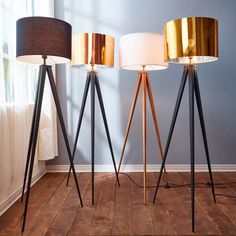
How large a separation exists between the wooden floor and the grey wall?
571 millimetres

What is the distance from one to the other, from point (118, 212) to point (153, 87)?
1.55 m

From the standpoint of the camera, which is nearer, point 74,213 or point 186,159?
point 74,213

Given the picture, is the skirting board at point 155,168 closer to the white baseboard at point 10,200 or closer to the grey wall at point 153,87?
the grey wall at point 153,87

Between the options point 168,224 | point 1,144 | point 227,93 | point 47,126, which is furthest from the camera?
point 227,93

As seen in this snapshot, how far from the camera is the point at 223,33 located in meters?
Result: 2.80

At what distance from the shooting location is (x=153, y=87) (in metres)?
2.84

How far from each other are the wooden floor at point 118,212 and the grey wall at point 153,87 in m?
0.57

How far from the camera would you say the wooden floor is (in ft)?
5.17

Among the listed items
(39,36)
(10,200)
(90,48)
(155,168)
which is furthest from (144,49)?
(10,200)

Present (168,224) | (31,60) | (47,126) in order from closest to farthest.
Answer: (168,224) < (31,60) < (47,126)

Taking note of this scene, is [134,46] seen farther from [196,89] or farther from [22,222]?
[22,222]

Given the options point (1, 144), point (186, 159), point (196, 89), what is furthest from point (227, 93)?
point (1, 144)

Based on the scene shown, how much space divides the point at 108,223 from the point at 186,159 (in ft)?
4.98

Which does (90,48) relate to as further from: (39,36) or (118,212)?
(118,212)
